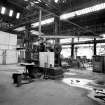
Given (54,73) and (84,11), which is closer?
(54,73)

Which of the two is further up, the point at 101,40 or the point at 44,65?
the point at 101,40

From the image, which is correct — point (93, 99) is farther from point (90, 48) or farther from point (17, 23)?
point (90, 48)

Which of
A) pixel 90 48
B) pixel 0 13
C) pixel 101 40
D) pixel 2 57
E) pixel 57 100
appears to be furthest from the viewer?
pixel 90 48

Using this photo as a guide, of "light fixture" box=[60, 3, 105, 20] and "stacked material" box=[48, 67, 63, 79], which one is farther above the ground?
"light fixture" box=[60, 3, 105, 20]

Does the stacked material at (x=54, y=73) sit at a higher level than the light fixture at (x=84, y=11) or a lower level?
lower

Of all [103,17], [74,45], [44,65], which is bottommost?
[44,65]

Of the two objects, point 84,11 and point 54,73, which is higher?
point 84,11

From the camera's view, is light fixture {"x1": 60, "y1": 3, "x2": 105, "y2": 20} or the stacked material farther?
light fixture {"x1": 60, "y1": 3, "x2": 105, "y2": 20}

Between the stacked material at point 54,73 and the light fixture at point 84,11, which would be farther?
the light fixture at point 84,11

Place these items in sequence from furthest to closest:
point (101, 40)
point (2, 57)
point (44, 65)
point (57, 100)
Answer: point (2, 57)
point (101, 40)
point (44, 65)
point (57, 100)

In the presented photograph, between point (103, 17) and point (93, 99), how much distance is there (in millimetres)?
7378

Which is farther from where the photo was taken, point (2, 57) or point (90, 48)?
point (90, 48)

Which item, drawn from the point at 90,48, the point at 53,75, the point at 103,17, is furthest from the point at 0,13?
the point at 90,48

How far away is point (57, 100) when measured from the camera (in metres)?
3.09
